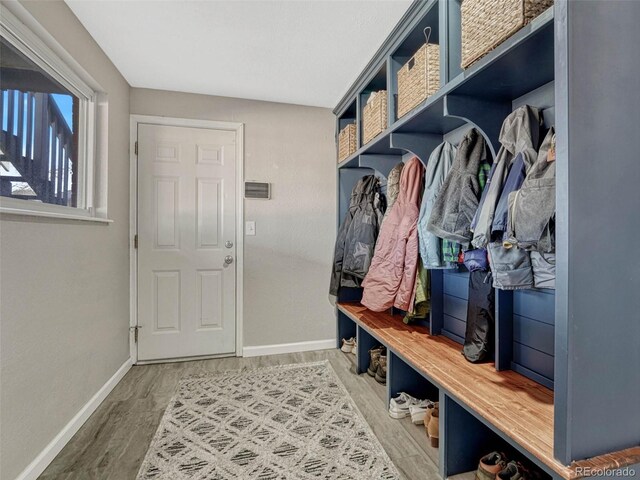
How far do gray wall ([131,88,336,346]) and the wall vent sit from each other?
49 mm

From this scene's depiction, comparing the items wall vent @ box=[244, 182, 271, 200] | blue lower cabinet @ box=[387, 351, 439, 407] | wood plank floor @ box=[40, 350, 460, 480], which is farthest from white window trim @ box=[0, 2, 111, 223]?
blue lower cabinet @ box=[387, 351, 439, 407]

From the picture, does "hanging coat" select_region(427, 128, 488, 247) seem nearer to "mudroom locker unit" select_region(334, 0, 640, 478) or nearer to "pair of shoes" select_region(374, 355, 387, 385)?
"mudroom locker unit" select_region(334, 0, 640, 478)

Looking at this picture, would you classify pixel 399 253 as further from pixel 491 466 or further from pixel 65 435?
pixel 65 435

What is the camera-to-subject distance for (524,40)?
986mm

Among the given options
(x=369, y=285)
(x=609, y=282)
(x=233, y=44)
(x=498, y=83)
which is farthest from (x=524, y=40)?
(x=233, y=44)

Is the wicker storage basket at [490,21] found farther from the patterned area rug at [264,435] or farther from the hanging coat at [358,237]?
the patterned area rug at [264,435]

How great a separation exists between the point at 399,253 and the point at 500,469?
103 centimetres

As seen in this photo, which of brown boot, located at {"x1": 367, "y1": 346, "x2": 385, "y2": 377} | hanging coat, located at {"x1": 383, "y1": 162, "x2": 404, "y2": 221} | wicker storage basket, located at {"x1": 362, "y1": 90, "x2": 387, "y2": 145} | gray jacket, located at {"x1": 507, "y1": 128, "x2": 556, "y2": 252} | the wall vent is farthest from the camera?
the wall vent

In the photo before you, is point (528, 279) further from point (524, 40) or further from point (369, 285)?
point (369, 285)

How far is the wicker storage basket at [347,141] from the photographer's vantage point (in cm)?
259

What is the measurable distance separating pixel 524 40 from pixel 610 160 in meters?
0.46

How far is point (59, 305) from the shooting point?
5.17ft

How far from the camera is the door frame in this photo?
255cm

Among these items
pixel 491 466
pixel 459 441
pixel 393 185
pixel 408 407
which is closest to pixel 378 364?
pixel 408 407
